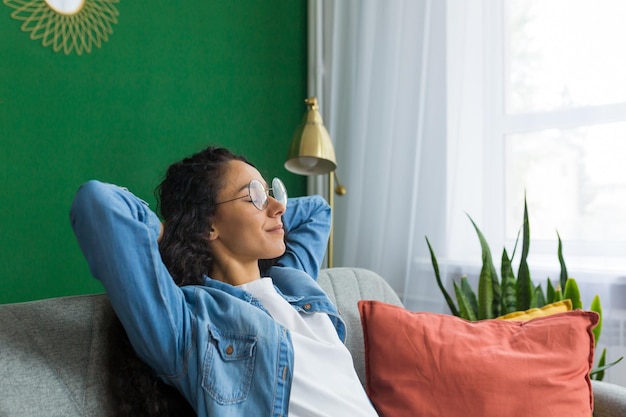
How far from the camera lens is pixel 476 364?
1.40 meters

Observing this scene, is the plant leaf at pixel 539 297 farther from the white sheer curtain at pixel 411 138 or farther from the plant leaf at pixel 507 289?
the white sheer curtain at pixel 411 138

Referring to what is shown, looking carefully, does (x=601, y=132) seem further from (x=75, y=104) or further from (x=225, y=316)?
(x=75, y=104)

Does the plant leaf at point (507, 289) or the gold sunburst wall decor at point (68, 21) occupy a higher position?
the gold sunburst wall decor at point (68, 21)

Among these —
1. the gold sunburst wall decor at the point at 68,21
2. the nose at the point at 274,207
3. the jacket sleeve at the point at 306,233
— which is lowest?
the jacket sleeve at the point at 306,233

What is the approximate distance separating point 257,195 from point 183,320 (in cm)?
34

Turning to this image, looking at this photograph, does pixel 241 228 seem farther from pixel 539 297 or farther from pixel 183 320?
pixel 539 297

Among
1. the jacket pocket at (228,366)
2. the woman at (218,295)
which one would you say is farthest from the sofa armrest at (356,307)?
the jacket pocket at (228,366)

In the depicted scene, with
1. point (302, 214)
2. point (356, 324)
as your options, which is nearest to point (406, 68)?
point (302, 214)

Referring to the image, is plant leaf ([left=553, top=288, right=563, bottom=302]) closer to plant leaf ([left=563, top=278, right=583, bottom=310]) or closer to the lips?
plant leaf ([left=563, top=278, right=583, bottom=310])

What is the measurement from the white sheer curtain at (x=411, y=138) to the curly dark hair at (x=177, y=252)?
1233 mm

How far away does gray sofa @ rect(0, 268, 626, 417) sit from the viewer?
1.06 m

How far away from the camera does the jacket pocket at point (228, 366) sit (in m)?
1.10

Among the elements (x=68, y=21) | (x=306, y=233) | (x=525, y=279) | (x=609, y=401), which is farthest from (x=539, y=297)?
(x=68, y=21)

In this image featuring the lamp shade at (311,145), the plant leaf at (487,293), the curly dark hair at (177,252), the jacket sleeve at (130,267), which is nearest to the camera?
the jacket sleeve at (130,267)
